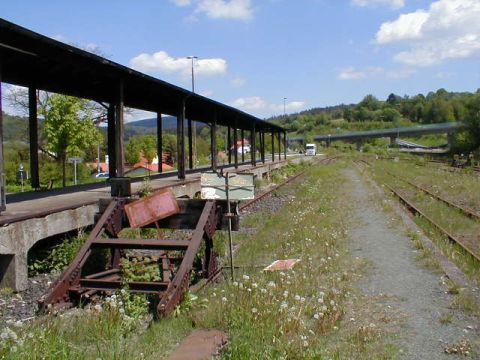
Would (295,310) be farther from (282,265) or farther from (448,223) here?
(448,223)

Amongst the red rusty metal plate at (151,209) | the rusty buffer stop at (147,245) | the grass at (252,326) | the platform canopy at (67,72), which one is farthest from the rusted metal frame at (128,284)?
the platform canopy at (67,72)

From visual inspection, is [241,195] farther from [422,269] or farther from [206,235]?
[422,269]

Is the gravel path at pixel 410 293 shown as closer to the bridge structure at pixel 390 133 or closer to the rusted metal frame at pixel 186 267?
the rusted metal frame at pixel 186 267

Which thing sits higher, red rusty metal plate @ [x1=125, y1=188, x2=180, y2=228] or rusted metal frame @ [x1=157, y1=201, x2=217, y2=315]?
red rusty metal plate @ [x1=125, y1=188, x2=180, y2=228]

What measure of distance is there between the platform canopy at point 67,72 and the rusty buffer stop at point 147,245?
305 centimetres

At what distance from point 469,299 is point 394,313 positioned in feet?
3.74

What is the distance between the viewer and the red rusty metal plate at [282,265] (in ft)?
27.2

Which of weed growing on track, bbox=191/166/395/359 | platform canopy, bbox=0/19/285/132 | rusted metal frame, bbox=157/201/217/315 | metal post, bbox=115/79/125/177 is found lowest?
weed growing on track, bbox=191/166/395/359

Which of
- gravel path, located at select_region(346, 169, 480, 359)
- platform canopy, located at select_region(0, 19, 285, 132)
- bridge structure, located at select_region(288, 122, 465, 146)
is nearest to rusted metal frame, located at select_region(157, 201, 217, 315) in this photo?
gravel path, located at select_region(346, 169, 480, 359)

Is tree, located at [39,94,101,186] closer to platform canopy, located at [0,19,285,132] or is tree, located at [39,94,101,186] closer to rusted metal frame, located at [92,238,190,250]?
platform canopy, located at [0,19,285,132]

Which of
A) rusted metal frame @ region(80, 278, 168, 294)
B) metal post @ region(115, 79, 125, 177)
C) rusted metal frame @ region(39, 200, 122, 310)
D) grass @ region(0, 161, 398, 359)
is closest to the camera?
grass @ region(0, 161, 398, 359)

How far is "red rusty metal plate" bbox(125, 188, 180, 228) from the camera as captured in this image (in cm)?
833

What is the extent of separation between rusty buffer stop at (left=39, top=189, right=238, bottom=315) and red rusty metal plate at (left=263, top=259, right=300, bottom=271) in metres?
0.84

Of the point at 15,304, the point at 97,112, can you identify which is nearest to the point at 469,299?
the point at 15,304
